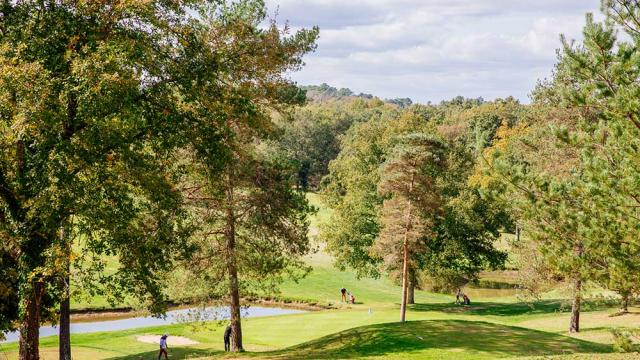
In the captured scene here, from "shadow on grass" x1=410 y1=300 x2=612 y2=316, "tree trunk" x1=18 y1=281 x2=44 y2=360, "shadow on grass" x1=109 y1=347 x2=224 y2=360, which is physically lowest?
"shadow on grass" x1=410 y1=300 x2=612 y2=316

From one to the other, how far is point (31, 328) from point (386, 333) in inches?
576

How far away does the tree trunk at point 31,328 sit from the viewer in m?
17.1

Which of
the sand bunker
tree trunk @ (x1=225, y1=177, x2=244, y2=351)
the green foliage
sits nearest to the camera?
tree trunk @ (x1=225, y1=177, x2=244, y2=351)

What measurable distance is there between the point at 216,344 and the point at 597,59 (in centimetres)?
2592

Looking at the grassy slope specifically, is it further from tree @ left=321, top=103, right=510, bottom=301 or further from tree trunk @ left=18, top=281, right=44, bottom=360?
tree trunk @ left=18, top=281, right=44, bottom=360

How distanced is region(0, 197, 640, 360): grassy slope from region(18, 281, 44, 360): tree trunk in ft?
28.9

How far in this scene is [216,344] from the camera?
34.1 metres

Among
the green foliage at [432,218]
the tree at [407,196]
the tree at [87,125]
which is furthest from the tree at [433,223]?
the tree at [87,125]

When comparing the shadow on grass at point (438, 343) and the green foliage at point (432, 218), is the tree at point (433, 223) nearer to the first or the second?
the green foliage at point (432, 218)

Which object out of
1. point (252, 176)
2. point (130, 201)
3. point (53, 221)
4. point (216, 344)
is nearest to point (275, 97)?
point (252, 176)

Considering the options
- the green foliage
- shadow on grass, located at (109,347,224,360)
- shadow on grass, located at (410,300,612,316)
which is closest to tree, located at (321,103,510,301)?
the green foliage

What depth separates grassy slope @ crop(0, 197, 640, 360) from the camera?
78.6 ft

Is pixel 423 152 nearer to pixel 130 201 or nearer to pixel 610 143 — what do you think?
pixel 610 143

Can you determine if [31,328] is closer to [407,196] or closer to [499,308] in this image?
[407,196]
